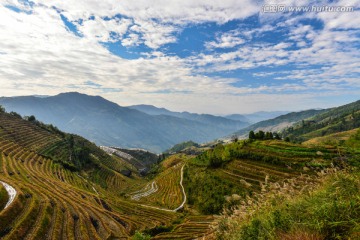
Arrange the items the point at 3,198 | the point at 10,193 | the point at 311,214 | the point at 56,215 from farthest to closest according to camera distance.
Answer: the point at 10,193
the point at 56,215
the point at 3,198
the point at 311,214

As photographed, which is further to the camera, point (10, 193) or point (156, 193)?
point (156, 193)

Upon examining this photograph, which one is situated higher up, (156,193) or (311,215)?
(311,215)

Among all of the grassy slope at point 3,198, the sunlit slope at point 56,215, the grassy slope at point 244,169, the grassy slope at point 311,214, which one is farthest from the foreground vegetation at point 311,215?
the grassy slope at point 244,169

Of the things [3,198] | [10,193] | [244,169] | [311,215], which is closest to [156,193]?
[244,169]

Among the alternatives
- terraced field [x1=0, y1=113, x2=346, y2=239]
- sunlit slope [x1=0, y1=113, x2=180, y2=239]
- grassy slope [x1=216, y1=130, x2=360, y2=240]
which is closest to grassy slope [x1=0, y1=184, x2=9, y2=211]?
sunlit slope [x1=0, y1=113, x2=180, y2=239]

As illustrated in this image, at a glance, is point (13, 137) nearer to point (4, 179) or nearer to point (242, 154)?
point (4, 179)

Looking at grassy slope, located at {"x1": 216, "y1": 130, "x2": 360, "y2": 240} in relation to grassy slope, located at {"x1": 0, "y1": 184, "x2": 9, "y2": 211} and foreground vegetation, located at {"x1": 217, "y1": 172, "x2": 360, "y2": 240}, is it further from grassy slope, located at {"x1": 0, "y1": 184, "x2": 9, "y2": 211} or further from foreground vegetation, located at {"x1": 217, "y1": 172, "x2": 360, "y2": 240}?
grassy slope, located at {"x1": 0, "y1": 184, "x2": 9, "y2": 211}

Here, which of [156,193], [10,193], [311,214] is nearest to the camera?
[311,214]

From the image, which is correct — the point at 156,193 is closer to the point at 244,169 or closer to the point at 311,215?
the point at 244,169

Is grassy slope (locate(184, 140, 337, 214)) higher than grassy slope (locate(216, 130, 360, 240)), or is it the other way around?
grassy slope (locate(216, 130, 360, 240))

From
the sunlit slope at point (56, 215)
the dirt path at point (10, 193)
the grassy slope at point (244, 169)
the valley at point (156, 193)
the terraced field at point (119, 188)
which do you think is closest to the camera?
the valley at point (156, 193)

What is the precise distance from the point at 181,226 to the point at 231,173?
132 feet

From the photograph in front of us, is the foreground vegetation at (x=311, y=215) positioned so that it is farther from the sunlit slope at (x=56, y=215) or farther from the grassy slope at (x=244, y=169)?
the grassy slope at (x=244, y=169)

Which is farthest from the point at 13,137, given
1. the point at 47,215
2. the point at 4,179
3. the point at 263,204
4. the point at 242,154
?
the point at 263,204
